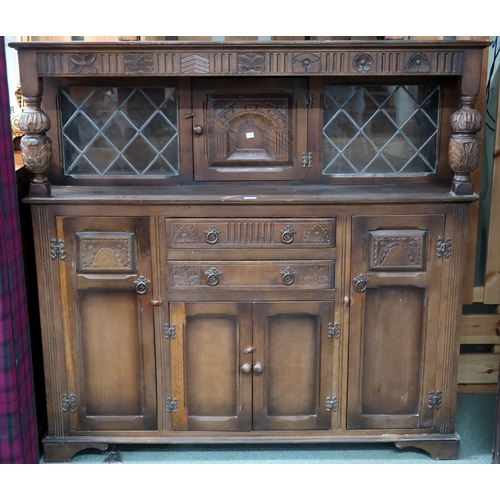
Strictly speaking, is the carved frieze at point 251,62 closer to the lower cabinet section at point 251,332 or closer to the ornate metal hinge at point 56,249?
the lower cabinet section at point 251,332

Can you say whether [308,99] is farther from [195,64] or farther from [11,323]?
[11,323]

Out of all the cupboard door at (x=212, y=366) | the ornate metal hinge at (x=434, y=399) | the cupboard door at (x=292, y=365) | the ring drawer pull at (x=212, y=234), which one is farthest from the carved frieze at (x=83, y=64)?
the ornate metal hinge at (x=434, y=399)

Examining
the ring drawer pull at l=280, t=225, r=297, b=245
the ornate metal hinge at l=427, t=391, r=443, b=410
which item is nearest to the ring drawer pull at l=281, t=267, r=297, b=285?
the ring drawer pull at l=280, t=225, r=297, b=245

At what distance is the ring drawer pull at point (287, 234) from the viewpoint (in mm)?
2426

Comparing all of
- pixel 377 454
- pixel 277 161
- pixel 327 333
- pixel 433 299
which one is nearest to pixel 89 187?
pixel 277 161

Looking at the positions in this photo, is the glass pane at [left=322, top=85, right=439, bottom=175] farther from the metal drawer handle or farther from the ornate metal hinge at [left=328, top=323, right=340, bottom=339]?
the ornate metal hinge at [left=328, top=323, right=340, bottom=339]

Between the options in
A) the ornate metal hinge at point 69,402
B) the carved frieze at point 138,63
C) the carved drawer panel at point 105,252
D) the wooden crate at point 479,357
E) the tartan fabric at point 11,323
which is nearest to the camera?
the tartan fabric at point 11,323

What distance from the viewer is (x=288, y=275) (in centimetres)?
246

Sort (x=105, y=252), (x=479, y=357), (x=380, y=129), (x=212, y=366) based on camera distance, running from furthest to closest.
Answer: (x=479, y=357)
(x=380, y=129)
(x=212, y=366)
(x=105, y=252)

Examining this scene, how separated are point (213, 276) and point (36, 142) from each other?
806 mm

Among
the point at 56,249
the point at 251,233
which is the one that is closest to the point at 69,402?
the point at 56,249

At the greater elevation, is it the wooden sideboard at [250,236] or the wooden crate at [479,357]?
the wooden sideboard at [250,236]
